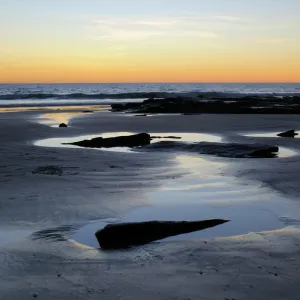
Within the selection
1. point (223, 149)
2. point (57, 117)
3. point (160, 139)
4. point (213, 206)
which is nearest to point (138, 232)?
point (213, 206)

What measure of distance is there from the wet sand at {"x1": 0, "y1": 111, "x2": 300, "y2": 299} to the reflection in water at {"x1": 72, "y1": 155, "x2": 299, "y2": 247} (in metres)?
0.02

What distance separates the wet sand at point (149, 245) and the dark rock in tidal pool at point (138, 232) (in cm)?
18

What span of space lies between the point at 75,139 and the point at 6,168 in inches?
266

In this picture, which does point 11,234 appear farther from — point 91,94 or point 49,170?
point 91,94

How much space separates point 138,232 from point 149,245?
0.30 metres

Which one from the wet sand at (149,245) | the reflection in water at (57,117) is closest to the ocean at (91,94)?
the reflection in water at (57,117)

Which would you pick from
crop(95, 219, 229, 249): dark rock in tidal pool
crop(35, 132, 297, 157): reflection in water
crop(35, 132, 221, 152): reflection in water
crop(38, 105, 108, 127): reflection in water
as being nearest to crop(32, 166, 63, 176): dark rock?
crop(35, 132, 297, 157): reflection in water

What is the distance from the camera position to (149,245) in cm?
532

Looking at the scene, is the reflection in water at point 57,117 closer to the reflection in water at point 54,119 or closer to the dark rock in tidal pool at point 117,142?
the reflection in water at point 54,119

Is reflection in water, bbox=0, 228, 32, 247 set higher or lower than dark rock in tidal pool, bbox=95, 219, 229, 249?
lower

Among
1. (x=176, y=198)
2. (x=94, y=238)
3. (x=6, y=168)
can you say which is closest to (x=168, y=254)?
(x=94, y=238)

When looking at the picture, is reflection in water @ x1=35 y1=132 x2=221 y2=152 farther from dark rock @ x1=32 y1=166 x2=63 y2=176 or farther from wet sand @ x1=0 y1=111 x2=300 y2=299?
dark rock @ x1=32 y1=166 x2=63 y2=176

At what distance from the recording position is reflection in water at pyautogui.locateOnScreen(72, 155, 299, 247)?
602 centimetres

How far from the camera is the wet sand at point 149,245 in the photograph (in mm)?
4180
